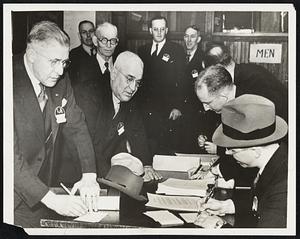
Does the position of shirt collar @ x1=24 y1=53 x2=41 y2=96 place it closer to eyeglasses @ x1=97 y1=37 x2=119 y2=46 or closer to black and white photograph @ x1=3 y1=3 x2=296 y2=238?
black and white photograph @ x1=3 y1=3 x2=296 y2=238

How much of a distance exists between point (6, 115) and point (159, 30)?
32cm

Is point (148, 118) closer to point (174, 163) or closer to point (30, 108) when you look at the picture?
point (174, 163)

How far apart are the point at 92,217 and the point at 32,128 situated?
199 mm

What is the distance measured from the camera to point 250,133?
1312 mm

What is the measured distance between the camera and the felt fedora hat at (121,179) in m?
1.32

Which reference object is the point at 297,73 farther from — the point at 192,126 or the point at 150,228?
the point at 150,228

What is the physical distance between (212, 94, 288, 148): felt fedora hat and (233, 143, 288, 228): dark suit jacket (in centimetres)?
4

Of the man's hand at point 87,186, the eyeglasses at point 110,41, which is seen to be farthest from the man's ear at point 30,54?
the man's hand at point 87,186

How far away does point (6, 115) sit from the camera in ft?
4.33

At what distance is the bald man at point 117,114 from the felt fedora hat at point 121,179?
0.4 inches

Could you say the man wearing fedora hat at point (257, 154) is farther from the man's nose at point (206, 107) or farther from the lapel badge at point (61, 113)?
the lapel badge at point (61, 113)

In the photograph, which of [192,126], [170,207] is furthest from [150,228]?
[192,126]

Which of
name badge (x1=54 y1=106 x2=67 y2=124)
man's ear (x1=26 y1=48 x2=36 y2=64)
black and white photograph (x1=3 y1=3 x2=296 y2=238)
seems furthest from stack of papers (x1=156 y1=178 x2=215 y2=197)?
man's ear (x1=26 y1=48 x2=36 y2=64)

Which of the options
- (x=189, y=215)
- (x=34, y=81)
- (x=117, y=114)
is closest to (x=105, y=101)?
(x=117, y=114)
